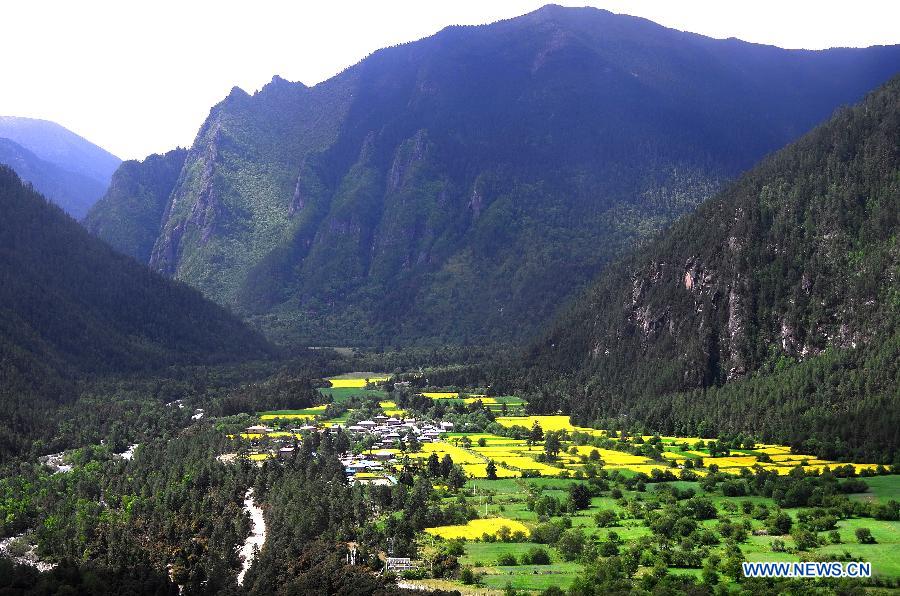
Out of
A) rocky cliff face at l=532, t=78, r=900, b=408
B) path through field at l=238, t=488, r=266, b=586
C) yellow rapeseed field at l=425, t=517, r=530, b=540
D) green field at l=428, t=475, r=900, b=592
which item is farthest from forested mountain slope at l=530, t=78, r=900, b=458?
path through field at l=238, t=488, r=266, b=586

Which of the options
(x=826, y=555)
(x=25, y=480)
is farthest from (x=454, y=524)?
(x=25, y=480)

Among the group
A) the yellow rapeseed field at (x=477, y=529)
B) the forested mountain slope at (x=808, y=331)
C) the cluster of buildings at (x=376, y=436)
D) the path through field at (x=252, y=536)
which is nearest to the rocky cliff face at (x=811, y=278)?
the forested mountain slope at (x=808, y=331)

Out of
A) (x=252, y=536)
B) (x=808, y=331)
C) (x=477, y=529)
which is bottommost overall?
(x=252, y=536)

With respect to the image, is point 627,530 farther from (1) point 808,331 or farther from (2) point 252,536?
(1) point 808,331

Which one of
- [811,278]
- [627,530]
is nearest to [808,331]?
[811,278]

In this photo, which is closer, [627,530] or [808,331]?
[627,530]

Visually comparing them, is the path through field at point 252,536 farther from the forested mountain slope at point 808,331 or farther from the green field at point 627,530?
the forested mountain slope at point 808,331

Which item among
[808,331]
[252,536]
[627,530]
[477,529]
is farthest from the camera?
[808,331]

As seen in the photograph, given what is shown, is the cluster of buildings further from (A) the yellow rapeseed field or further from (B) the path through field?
(A) the yellow rapeseed field

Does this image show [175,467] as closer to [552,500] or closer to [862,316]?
[552,500]
